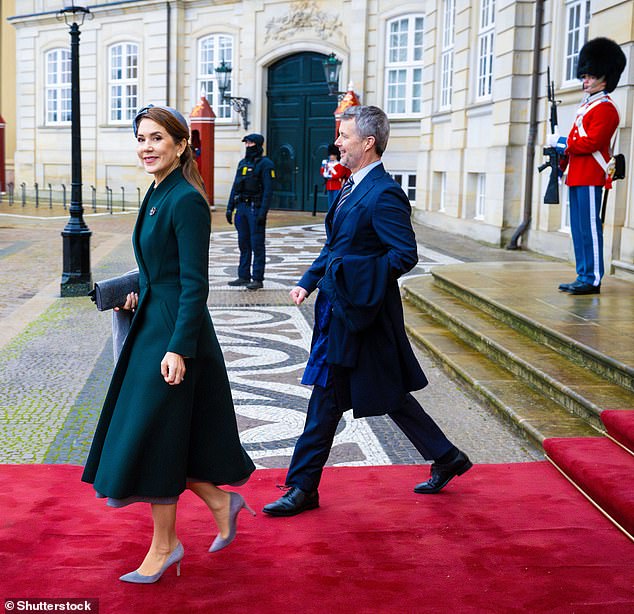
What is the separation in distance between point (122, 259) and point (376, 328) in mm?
10246

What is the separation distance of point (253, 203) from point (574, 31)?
598cm

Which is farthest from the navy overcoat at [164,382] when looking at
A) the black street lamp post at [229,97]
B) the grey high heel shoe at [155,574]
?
the black street lamp post at [229,97]

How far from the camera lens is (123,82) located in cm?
2992

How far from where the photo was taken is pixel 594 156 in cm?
845

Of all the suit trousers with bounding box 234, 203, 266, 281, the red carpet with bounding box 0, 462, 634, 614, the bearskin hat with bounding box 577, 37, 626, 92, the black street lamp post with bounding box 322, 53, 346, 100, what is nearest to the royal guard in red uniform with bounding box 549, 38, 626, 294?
the bearskin hat with bounding box 577, 37, 626, 92

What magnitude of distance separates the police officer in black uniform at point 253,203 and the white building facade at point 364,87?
4.01 meters

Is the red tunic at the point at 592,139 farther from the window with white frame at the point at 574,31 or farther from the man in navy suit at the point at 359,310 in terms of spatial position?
the window with white frame at the point at 574,31

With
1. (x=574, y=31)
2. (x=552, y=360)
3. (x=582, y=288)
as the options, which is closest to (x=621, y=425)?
(x=552, y=360)

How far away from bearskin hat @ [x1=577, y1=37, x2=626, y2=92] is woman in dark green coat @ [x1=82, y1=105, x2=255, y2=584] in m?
5.80

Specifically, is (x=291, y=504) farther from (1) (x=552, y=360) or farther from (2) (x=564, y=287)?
(2) (x=564, y=287)

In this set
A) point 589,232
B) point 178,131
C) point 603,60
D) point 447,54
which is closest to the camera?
point 178,131

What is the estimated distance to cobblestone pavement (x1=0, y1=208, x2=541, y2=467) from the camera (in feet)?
17.4

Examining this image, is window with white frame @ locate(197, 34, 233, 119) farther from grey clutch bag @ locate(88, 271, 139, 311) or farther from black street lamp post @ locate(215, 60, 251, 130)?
grey clutch bag @ locate(88, 271, 139, 311)

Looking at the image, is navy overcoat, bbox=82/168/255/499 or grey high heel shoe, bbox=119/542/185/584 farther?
grey high heel shoe, bbox=119/542/185/584
